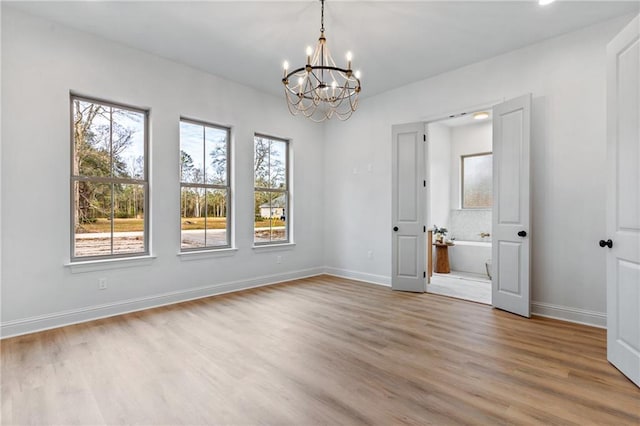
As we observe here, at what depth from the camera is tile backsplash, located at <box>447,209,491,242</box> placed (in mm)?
6699

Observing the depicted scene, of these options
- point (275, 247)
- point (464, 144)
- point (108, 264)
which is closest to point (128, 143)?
point (108, 264)

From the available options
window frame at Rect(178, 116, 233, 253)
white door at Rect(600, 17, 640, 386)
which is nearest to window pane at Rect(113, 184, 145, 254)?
window frame at Rect(178, 116, 233, 253)

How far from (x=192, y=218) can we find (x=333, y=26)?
3001 mm

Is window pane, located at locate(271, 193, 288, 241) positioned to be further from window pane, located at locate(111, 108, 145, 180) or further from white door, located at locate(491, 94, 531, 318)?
white door, located at locate(491, 94, 531, 318)

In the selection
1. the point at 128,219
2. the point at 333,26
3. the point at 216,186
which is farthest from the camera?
the point at 216,186

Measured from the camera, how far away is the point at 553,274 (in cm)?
364

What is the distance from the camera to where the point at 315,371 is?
7.76ft

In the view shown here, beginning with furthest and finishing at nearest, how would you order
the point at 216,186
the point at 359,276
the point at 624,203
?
the point at 359,276
the point at 216,186
the point at 624,203

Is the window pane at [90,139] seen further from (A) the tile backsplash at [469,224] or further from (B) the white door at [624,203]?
(A) the tile backsplash at [469,224]

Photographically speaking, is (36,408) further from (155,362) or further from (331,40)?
(331,40)

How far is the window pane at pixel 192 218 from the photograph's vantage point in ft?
14.4

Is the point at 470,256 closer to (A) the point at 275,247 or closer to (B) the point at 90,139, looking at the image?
(A) the point at 275,247

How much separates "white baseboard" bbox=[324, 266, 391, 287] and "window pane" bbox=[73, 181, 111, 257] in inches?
141

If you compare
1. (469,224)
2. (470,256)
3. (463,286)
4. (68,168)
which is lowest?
(463,286)
